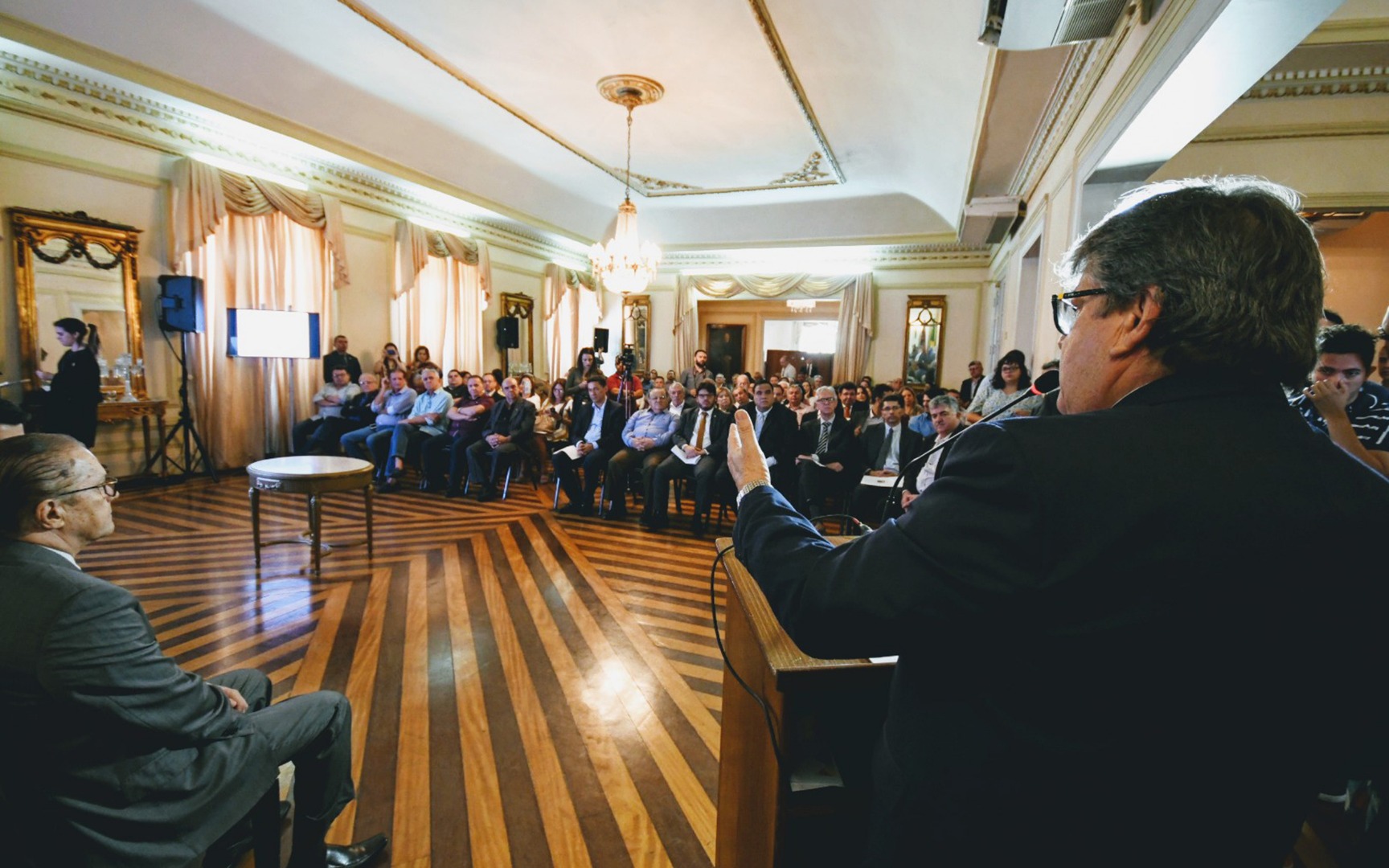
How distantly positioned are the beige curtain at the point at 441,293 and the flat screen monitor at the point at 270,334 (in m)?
1.42

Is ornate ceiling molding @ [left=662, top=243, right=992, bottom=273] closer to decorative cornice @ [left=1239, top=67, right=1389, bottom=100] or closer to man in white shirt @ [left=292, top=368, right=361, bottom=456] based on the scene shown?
decorative cornice @ [left=1239, top=67, right=1389, bottom=100]

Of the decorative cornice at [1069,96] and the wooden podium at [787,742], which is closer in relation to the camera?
the wooden podium at [787,742]

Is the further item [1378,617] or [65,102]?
[65,102]

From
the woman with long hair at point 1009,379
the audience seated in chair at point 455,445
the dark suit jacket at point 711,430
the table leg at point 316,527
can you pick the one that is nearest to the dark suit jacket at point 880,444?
the woman with long hair at point 1009,379

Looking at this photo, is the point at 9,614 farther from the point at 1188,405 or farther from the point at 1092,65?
the point at 1092,65

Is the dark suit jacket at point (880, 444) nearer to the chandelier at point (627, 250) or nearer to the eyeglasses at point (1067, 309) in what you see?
the chandelier at point (627, 250)

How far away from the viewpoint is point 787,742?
106 cm

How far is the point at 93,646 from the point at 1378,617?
170cm

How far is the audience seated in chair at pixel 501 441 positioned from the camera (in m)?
5.74

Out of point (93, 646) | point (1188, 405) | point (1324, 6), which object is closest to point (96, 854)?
point (93, 646)

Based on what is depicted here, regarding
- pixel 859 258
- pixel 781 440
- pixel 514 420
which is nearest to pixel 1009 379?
pixel 781 440

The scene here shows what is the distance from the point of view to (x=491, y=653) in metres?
2.72

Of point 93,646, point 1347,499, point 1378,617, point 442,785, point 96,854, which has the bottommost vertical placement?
point 442,785

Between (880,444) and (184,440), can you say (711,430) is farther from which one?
(184,440)
